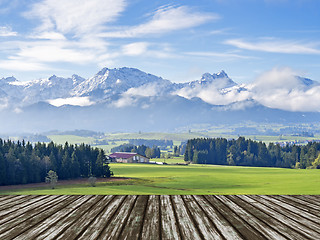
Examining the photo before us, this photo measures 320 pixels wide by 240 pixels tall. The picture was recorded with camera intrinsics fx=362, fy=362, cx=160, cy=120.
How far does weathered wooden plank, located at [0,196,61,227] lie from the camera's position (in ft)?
38.1

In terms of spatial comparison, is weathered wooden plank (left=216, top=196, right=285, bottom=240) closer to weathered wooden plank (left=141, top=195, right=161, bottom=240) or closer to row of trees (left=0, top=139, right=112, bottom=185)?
weathered wooden plank (left=141, top=195, right=161, bottom=240)

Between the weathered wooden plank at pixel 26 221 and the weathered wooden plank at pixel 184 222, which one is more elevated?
the weathered wooden plank at pixel 184 222

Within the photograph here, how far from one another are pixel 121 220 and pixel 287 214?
19.1 ft

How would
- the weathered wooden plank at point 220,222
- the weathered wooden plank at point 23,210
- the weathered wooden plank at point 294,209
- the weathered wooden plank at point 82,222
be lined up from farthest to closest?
1. the weathered wooden plank at point 294,209
2. the weathered wooden plank at point 23,210
3. the weathered wooden plank at point 220,222
4. the weathered wooden plank at point 82,222

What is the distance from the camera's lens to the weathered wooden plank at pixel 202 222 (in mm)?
9970

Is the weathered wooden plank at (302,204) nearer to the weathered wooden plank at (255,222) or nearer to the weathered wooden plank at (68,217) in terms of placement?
the weathered wooden plank at (255,222)

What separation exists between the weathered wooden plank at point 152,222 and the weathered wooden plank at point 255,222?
2848 millimetres

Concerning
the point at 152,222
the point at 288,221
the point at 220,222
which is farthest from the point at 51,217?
the point at 288,221

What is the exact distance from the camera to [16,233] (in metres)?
10.1

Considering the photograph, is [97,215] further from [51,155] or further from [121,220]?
[51,155]

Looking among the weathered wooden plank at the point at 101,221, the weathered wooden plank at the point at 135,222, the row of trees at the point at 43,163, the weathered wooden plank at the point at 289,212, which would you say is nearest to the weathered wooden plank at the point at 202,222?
the weathered wooden plank at the point at 135,222

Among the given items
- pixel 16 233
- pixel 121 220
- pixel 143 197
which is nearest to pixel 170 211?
pixel 121 220

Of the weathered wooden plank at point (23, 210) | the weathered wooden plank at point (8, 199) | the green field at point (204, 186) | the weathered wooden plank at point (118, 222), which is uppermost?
the weathered wooden plank at point (118, 222)

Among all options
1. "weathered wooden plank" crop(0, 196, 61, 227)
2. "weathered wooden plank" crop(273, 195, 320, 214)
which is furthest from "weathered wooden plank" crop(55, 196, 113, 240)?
"weathered wooden plank" crop(273, 195, 320, 214)
